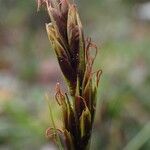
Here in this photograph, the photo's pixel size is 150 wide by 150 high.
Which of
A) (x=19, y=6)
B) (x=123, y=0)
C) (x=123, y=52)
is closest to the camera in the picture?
(x=123, y=52)

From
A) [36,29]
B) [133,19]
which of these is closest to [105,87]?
[133,19]

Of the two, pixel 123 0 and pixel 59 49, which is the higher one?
pixel 123 0

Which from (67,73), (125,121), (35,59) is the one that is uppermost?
(35,59)

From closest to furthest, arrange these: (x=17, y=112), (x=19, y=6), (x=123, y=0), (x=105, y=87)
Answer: (x=17, y=112) → (x=105, y=87) → (x=123, y=0) → (x=19, y=6)

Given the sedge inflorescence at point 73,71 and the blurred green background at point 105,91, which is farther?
the blurred green background at point 105,91

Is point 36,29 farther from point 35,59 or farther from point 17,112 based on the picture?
point 17,112

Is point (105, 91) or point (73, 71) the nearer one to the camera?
point (73, 71)

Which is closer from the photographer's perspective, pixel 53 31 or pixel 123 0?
pixel 53 31

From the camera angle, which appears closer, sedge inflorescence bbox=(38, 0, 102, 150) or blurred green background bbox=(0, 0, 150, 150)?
sedge inflorescence bbox=(38, 0, 102, 150)
